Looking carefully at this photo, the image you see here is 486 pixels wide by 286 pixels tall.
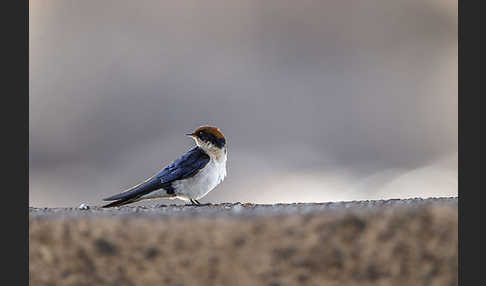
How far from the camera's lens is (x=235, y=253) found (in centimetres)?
102

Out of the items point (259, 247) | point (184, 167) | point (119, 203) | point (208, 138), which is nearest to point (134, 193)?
point (119, 203)

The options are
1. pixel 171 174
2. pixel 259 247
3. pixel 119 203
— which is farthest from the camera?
pixel 171 174

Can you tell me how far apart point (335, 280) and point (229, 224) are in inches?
8.6

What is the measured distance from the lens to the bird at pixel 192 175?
1.87 metres

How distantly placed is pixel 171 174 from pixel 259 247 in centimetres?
94

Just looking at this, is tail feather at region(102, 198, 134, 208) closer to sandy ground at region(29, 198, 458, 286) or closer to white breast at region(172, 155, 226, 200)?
white breast at region(172, 155, 226, 200)

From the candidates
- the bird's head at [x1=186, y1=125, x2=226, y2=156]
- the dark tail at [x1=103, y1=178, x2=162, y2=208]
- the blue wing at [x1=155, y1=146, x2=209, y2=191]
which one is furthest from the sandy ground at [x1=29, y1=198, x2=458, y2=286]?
the bird's head at [x1=186, y1=125, x2=226, y2=156]

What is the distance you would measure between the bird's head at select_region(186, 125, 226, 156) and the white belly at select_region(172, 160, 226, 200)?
6cm

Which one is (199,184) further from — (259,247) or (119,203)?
(259,247)

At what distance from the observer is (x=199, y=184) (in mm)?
1955

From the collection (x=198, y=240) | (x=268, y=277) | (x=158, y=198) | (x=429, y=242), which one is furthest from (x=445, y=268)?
(x=158, y=198)

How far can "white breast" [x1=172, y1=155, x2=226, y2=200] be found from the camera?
194cm

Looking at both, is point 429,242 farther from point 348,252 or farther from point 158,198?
point 158,198

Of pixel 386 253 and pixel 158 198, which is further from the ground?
pixel 158 198
